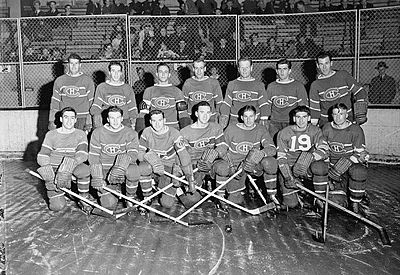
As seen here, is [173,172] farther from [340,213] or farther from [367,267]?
[367,267]

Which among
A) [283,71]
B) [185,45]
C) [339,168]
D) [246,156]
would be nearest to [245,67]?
[283,71]

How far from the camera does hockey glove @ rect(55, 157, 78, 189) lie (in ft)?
17.3

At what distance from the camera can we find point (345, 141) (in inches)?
221

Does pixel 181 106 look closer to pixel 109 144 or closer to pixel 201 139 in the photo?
pixel 201 139

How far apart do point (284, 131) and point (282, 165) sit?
1.72 feet

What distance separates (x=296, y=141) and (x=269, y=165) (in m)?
0.55

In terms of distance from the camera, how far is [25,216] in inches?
218

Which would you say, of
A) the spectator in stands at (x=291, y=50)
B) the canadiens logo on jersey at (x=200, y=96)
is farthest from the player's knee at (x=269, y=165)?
the spectator in stands at (x=291, y=50)

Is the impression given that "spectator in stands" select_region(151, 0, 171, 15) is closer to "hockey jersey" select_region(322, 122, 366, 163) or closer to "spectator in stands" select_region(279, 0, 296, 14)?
"spectator in stands" select_region(279, 0, 296, 14)

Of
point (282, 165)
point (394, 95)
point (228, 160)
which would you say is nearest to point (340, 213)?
point (282, 165)

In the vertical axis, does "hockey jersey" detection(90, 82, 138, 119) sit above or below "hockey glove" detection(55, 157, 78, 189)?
above

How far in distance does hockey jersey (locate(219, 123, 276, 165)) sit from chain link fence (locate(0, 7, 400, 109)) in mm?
3450

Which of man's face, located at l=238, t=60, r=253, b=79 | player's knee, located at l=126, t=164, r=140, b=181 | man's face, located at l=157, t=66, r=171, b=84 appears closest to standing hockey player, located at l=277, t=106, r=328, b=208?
man's face, located at l=238, t=60, r=253, b=79

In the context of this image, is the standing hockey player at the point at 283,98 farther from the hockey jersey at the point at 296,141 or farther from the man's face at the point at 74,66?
the man's face at the point at 74,66
